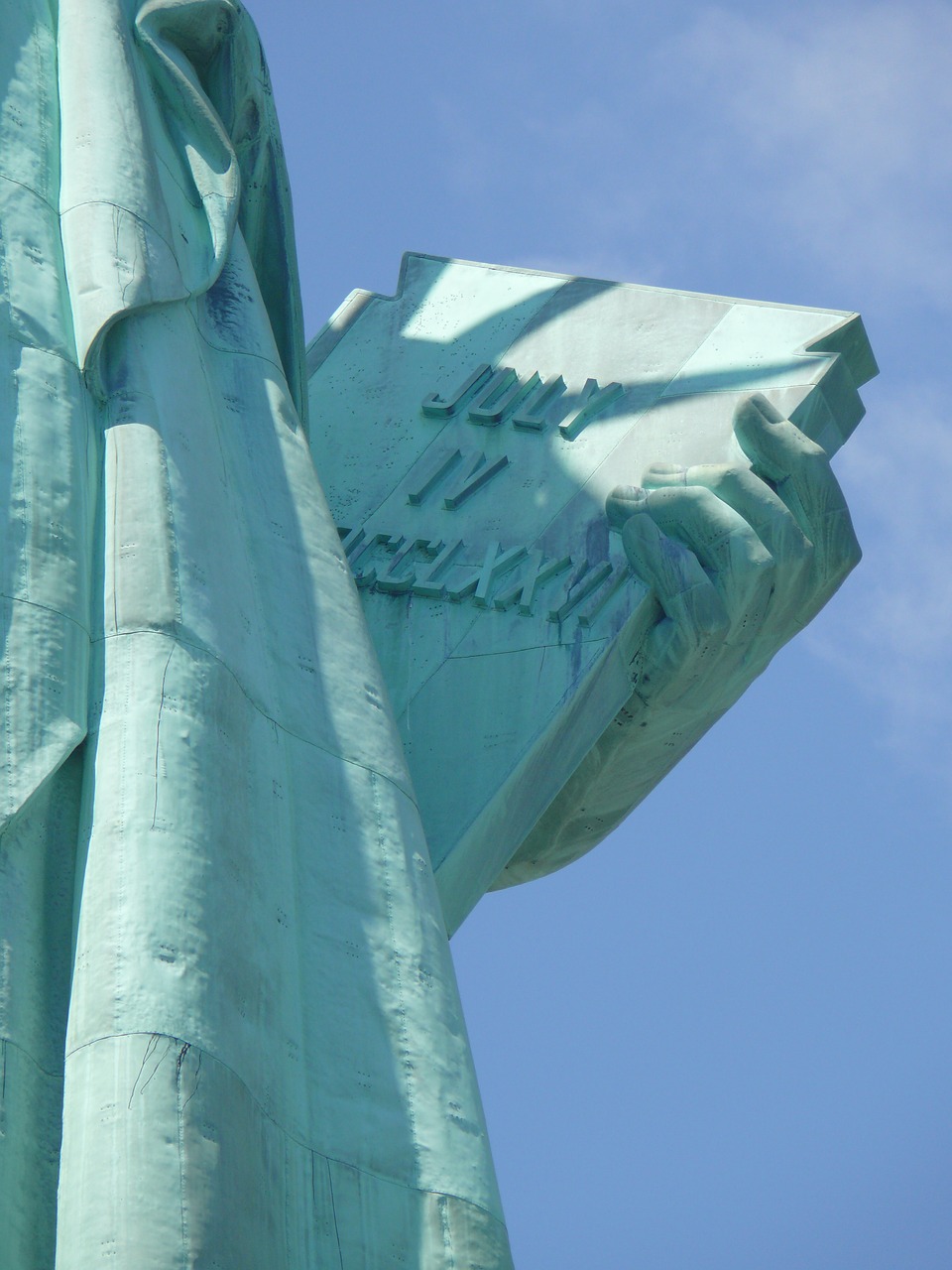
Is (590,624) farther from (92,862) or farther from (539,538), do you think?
(92,862)

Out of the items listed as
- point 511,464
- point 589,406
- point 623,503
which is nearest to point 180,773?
point 623,503

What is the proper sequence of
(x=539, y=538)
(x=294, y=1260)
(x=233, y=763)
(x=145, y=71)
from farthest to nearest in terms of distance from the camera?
(x=539, y=538) < (x=145, y=71) < (x=233, y=763) < (x=294, y=1260)

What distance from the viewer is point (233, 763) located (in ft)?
21.2

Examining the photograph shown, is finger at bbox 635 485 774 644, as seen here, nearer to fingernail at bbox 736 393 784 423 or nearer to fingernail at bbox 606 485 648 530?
fingernail at bbox 606 485 648 530

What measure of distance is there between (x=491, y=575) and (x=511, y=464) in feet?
2.13

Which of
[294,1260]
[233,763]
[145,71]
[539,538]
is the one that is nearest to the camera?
[294,1260]

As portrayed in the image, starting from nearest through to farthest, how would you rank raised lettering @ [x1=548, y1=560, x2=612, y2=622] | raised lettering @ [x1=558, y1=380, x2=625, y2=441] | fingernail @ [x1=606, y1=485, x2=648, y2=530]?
raised lettering @ [x1=548, y1=560, x2=612, y2=622] → fingernail @ [x1=606, y1=485, x2=648, y2=530] → raised lettering @ [x1=558, y1=380, x2=625, y2=441]

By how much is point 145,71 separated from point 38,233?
1084 mm

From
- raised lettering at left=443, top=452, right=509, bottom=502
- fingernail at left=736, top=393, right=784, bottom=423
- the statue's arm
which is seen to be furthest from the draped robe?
fingernail at left=736, top=393, right=784, bottom=423

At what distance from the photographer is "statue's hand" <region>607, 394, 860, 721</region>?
884 cm

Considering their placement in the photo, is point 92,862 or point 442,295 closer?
point 92,862

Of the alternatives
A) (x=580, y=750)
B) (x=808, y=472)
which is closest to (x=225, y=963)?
(x=580, y=750)

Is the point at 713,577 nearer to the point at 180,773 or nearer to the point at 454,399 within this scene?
the point at 454,399

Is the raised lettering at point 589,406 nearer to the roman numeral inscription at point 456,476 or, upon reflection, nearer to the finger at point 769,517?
the roman numeral inscription at point 456,476
